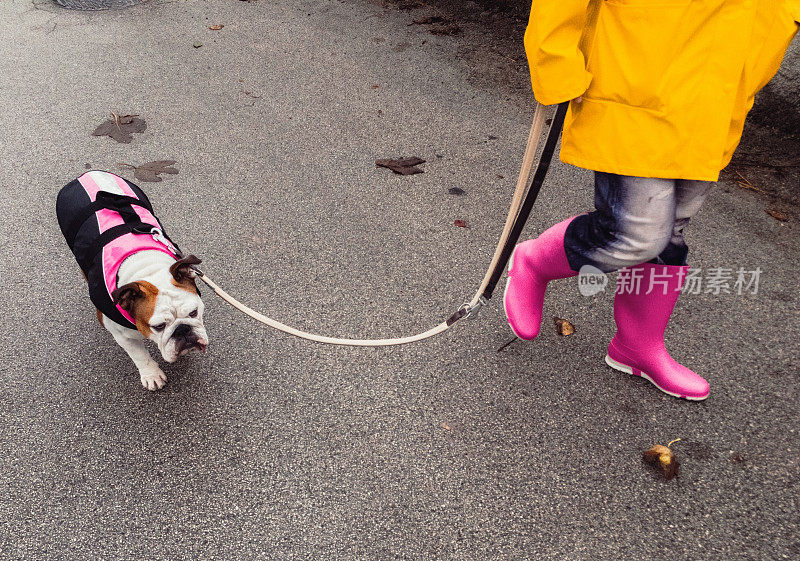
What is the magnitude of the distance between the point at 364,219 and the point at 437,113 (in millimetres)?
1373

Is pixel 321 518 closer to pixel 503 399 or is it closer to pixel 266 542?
pixel 266 542

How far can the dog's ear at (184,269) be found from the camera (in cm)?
204

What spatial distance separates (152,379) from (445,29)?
438 centimetres

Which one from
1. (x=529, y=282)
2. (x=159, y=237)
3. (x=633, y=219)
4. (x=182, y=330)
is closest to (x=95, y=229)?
(x=159, y=237)

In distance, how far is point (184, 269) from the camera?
2.10 metres

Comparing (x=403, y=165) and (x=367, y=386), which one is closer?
(x=367, y=386)

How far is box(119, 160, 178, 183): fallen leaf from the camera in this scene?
11.6 feet

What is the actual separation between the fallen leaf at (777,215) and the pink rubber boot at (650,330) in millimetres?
1466

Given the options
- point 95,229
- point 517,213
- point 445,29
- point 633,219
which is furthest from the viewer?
point 445,29

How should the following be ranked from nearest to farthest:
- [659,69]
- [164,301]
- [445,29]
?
[659,69]
[164,301]
[445,29]

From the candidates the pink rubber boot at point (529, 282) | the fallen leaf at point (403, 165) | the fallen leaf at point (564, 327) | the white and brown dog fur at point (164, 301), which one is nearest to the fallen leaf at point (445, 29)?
the fallen leaf at point (403, 165)

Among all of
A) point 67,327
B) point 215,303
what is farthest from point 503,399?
point 67,327

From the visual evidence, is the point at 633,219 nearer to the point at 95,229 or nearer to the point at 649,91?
the point at 649,91

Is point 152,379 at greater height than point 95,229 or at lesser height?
lesser
